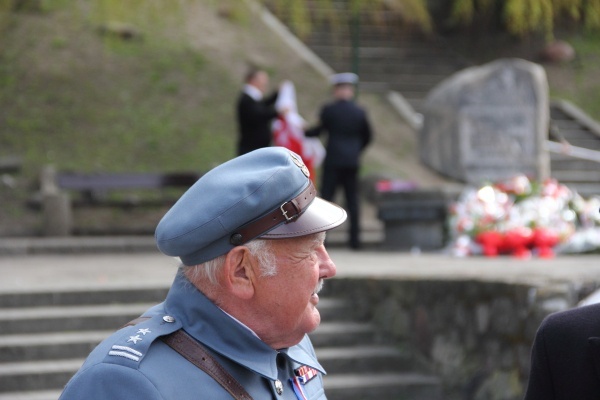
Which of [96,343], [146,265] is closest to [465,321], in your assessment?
[96,343]

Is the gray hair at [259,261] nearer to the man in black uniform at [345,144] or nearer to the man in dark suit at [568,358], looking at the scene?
the man in dark suit at [568,358]

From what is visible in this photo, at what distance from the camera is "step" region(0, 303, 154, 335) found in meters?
8.12

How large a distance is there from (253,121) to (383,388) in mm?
4829

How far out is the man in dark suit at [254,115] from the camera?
12141 millimetres

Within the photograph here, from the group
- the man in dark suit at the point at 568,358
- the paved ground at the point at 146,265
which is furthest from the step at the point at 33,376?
the man in dark suit at the point at 568,358

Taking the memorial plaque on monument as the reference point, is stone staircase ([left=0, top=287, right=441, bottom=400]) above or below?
above

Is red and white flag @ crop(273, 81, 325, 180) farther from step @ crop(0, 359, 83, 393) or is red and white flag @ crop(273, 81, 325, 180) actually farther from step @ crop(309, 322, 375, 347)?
step @ crop(0, 359, 83, 393)

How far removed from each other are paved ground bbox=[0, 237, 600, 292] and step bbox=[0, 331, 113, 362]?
2.24 feet

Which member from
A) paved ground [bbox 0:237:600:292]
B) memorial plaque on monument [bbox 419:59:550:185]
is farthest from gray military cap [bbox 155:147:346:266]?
memorial plaque on monument [bbox 419:59:550:185]

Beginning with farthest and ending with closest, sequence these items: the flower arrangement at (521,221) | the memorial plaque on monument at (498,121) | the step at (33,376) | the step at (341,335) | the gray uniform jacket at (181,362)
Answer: the memorial plaque on monument at (498,121)
the flower arrangement at (521,221)
the step at (341,335)
the step at (33,376)
the gray uniform jacket at (181,362)

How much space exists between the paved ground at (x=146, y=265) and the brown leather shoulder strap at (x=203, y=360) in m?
4.27

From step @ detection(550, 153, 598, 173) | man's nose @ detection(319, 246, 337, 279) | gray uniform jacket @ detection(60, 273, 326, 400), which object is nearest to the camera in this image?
gray uniform jacket @ detection(60, 273, 326, 400)

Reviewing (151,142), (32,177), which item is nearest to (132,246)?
(32,177)

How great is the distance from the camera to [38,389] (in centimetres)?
757
